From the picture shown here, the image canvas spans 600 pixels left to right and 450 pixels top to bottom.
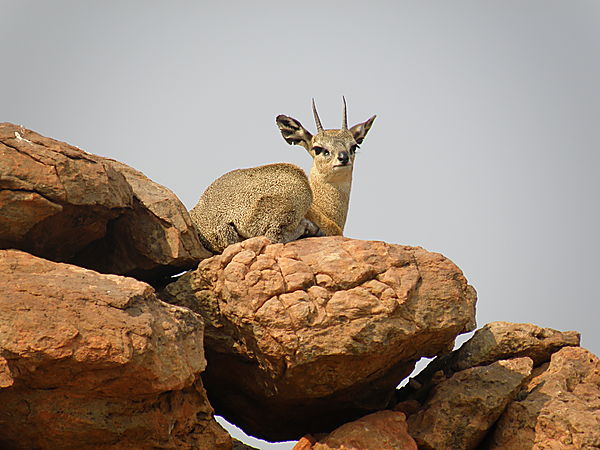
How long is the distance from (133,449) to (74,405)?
0.96 metres

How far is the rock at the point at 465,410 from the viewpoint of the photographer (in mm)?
9453

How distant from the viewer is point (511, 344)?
10859mm

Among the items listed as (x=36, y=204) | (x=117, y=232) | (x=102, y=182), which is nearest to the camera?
(x=36, y=204)

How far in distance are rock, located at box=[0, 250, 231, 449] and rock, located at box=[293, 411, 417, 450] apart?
65.7 inches

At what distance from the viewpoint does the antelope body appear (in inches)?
435

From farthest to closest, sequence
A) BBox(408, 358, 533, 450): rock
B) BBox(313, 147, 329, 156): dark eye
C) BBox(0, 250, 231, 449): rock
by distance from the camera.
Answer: BBox(313, 147, 329, 156): dark eye, BBox(408, 358, 533, 450): rock, BBox(0, 250, 231, 449): rock

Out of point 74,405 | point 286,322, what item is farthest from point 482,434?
point 74,405

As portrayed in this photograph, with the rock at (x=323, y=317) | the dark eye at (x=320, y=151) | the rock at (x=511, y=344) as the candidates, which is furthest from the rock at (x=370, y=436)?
the dark eye at (x=320, y=151)

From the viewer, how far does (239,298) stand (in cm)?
917

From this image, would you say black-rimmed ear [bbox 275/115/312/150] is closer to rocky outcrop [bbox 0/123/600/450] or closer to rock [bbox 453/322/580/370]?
rocky outcrop [bbox 0/123/600/450]

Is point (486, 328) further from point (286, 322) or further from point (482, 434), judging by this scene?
point (286, 322)

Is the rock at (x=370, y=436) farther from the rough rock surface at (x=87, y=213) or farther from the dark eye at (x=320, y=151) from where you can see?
the dark eye at (x=320, y=151)

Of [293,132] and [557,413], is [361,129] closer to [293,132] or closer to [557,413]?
[293,132]

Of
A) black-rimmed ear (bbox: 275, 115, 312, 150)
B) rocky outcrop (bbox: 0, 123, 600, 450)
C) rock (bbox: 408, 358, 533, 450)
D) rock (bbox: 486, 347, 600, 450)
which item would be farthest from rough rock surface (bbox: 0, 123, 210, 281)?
rock (bbox: 486, 347, 600, 450)
